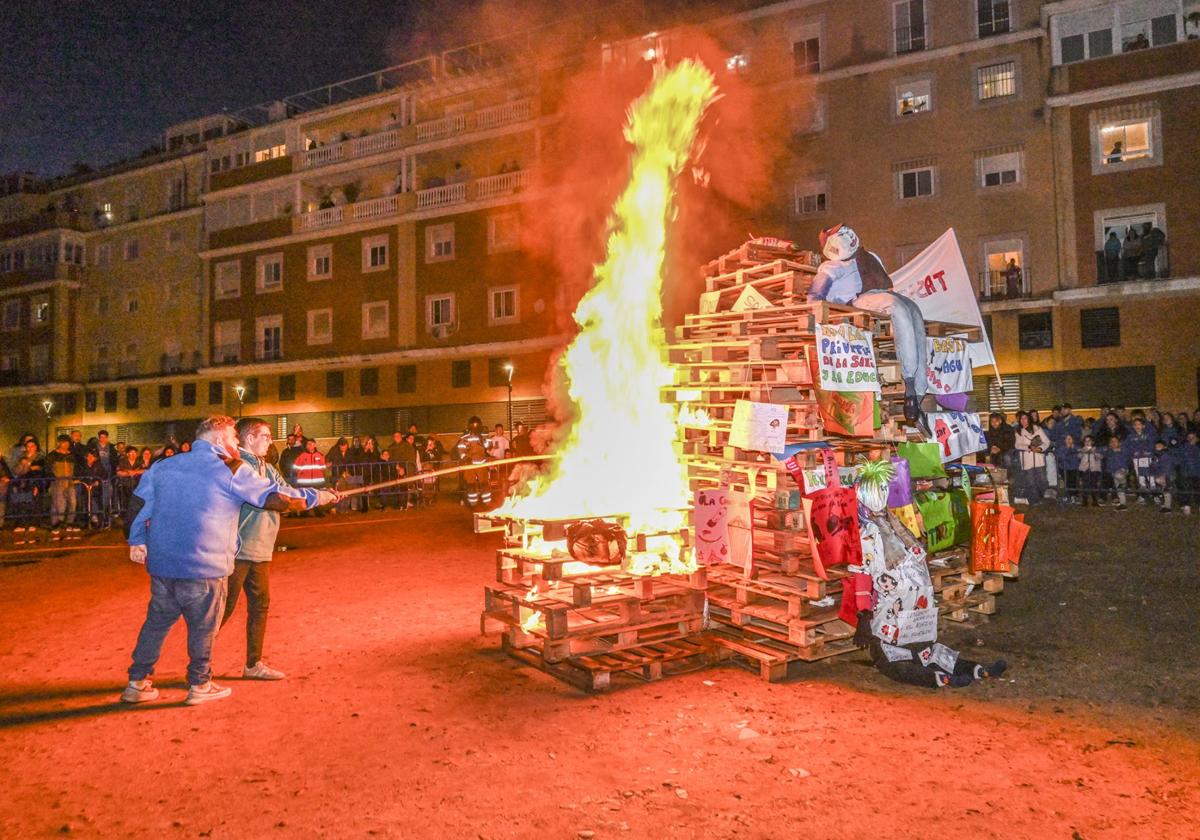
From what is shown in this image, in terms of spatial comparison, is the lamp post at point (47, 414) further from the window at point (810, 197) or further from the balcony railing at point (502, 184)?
the window at point (810, 197)

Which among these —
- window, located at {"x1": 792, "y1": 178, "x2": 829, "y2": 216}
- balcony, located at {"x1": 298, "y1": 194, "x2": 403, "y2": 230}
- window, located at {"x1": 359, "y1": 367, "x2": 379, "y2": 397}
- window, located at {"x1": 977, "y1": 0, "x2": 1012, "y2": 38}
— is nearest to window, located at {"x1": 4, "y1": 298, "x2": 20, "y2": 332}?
balcony, located at {"x1": 298, "y1": 194, "x2": 403, "y2": 230}

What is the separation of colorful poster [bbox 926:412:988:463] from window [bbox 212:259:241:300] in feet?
126

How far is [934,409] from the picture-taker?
7816 mm

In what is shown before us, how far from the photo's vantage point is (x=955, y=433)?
7.66 meters

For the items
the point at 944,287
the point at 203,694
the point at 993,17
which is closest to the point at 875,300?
the point at 944,287

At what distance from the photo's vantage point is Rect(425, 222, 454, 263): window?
33.2 metres

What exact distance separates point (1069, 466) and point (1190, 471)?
6.79 ft

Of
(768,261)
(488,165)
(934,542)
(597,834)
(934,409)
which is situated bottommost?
(597,834)

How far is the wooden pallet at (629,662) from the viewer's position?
231 inches

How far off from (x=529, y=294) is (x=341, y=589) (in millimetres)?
22516

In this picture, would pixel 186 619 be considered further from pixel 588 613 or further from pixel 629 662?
pixel 629 662

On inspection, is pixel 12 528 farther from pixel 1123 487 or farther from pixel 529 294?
pixel 1123 487

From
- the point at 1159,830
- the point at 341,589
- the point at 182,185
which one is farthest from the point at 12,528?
the point at 182,185

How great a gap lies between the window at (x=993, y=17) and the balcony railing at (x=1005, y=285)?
7.90m
